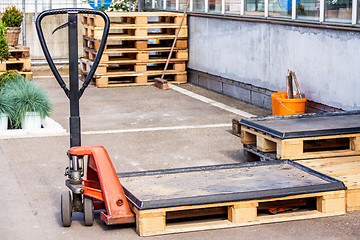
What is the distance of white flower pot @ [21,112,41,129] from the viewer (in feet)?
35.0

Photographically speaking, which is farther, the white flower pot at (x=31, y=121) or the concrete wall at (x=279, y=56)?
the white flower pot at (x=31, y=121)

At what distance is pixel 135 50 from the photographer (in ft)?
53.4

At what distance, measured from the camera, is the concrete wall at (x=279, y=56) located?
10430 mm

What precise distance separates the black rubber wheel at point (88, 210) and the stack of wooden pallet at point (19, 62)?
32.7ft

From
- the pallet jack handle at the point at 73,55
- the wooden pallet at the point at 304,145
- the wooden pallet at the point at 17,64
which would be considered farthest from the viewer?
the wooden pallet at the point at 17,64

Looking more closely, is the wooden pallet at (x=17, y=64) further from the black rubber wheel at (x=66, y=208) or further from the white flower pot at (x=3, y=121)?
the black rubber wheel at (x=66, y=208)

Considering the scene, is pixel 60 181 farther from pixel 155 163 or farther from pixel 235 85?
pixel 235 85

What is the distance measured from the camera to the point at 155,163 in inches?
354

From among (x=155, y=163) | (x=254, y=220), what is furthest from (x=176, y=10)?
(x=254, y=220)

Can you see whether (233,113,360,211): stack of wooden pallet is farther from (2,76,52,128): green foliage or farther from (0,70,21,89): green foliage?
(0,70,21,89): green foliage

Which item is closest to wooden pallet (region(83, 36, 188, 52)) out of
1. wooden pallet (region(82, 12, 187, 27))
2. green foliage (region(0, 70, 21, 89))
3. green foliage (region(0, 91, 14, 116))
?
wooden pallet (region(82, 12, 187, 27))

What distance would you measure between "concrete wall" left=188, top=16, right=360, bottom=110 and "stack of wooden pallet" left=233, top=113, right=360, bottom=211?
1.64 metres

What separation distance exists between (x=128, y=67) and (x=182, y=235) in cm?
1108

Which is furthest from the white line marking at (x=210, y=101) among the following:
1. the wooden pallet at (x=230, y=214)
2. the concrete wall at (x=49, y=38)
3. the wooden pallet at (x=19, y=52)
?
the wooden pallet at (x=230, y=214)
